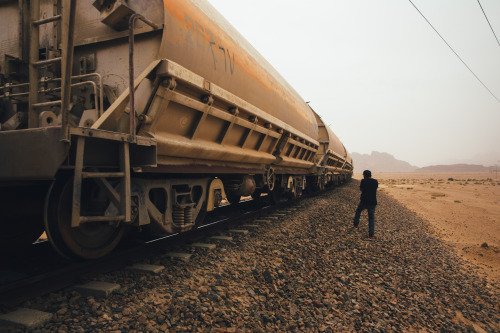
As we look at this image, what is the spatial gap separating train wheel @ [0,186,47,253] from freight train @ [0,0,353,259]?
0.5 inches

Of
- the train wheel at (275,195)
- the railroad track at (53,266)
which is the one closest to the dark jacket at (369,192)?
the train wheel at (275,195)

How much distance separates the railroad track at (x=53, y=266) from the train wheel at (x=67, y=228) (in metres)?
0.17

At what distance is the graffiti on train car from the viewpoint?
147 inches

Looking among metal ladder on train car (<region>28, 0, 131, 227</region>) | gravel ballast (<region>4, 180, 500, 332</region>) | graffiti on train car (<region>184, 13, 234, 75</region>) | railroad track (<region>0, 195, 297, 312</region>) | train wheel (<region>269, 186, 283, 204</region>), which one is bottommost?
gravel ballast (<region>4, 180, 500, 332</region>)

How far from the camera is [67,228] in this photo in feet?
9.92

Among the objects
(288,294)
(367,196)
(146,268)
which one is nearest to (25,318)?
(146,268)

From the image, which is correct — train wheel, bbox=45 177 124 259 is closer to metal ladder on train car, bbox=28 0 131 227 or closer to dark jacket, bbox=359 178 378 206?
metal ladder on train car, bbox=28 0 131 227

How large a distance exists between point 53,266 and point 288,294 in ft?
9.18

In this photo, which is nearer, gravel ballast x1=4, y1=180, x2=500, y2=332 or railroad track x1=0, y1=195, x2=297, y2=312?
gravel ballast x1=4, y1=180, x2=500, y2=332

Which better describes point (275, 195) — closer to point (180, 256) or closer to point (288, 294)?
point (180, 256)

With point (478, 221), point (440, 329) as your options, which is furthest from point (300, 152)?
point (478, 221)

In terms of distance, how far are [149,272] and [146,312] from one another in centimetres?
84

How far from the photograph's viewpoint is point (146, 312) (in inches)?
101

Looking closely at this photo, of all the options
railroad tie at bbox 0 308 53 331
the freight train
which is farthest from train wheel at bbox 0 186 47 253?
railroad tie at bbox 0 308 53 331
